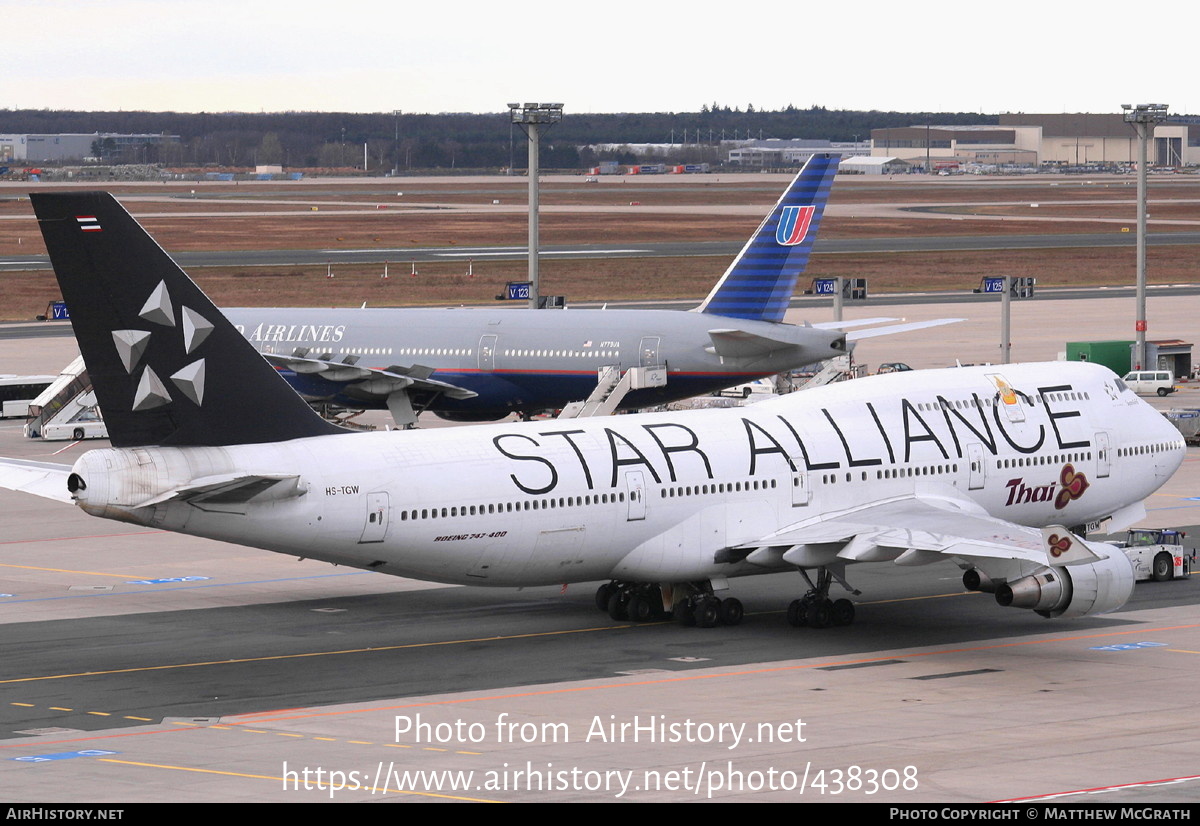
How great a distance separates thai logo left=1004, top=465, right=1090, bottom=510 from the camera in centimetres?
4322

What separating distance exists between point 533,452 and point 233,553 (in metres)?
15.2

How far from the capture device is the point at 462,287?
434ft

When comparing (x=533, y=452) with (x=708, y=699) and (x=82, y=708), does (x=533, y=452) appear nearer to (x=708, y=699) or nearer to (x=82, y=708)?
(x=708, y=699)

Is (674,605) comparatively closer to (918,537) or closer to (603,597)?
(603,597)

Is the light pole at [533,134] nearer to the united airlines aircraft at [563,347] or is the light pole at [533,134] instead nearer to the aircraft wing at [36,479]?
the united airlines aircraft at [563,347]

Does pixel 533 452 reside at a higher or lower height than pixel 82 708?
higher

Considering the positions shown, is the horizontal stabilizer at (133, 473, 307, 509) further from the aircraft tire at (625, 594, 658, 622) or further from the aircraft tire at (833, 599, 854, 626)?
the aircraft tire at (833, 599, 854, 626)

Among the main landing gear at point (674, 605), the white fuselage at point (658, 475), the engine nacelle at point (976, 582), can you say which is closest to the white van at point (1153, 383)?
the white fuselage at point (658, 475)

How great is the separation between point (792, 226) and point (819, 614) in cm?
3111

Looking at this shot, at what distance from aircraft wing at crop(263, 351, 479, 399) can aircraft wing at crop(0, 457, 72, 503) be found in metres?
27.7

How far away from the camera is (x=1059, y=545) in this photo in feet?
121

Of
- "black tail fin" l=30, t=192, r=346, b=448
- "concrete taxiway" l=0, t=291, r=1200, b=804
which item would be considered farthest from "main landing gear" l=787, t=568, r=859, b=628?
"black tail fin" l=30, t=192, r=346, b=448

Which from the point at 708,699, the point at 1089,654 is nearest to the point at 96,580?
the point at 708,699

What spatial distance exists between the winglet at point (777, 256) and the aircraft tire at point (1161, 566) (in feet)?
81.2
